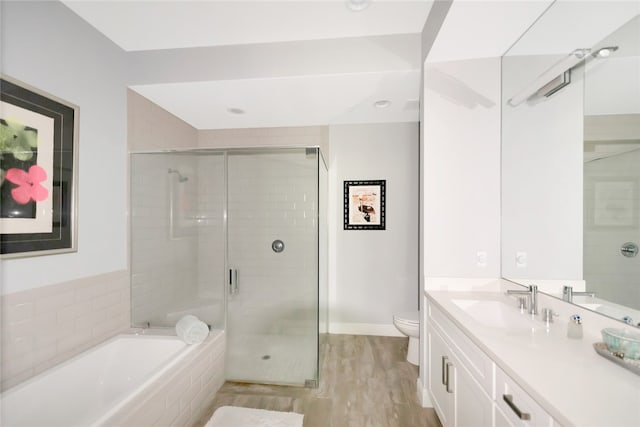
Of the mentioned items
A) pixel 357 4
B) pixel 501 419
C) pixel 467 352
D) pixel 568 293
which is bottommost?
pixel 501 419

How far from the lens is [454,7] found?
4.71 ft

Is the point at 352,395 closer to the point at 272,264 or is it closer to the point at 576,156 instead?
the point at 272,264

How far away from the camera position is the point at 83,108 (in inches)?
75.5

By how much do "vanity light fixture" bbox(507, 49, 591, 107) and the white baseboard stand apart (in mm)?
2610

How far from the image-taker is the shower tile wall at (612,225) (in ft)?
3.51

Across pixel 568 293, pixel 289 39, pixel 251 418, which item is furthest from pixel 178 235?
pixel 568 293

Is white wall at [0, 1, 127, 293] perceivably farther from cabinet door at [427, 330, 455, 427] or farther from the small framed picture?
cabinet door at [427, 330, 455, 427]

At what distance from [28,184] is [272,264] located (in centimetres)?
163

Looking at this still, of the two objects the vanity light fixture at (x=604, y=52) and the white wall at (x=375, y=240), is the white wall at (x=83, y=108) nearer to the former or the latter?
the white wall at (x=375, y=240)

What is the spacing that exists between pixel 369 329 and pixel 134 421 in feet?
8.00

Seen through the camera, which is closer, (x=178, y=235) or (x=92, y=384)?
(x=92, y=384)

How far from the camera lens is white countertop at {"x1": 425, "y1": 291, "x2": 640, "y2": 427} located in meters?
0.70

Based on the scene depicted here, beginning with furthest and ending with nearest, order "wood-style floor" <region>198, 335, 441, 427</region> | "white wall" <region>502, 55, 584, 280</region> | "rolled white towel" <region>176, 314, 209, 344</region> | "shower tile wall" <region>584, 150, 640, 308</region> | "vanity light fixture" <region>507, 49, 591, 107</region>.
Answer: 1. "rolled white towel" <region>176, 314, 209, 344</region>
2. "wood-style floor" <region>198, 335, 441, 427</region>
3. "white wall" <region>502, 55, 584, 280</region>
4. "vanity light fixture" <region>507, 49, 591, 107</region>
5. "shower tile wall" <region>584, 150, 640, 308</region>

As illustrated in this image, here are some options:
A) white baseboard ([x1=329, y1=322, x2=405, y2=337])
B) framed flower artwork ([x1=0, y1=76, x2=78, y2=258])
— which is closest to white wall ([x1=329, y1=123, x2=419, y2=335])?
white baseboard ([x1=329, y1=322, x2=405, y2=337])
